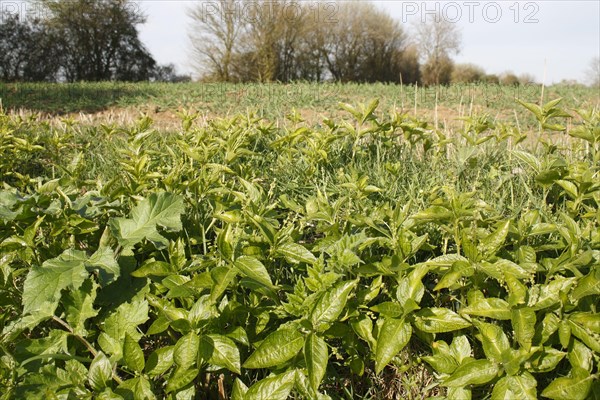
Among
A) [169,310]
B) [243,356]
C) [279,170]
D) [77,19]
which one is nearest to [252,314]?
[243,356]

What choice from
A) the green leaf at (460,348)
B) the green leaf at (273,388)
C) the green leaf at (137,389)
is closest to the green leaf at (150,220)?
the green leaf at (137,389)

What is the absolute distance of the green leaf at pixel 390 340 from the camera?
1.31 meters

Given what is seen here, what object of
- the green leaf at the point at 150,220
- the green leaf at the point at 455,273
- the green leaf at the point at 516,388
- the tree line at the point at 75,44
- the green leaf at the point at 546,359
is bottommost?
the green leaf at the point at 516,388

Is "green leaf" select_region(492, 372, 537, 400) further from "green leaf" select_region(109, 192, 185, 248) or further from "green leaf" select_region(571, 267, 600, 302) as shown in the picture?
"green leaf" select_region(109, 192, 185, 248)

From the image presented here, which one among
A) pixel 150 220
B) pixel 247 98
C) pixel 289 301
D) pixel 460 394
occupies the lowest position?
pixel 460 394

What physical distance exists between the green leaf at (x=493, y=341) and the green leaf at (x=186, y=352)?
0.79 meters

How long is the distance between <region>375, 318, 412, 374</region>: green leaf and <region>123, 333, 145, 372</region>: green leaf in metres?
0.66

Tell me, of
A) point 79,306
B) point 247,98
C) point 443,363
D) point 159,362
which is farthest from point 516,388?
point 247,98

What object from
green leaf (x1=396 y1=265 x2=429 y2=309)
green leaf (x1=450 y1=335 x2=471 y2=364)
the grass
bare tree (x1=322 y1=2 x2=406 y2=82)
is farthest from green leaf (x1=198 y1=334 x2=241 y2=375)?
bare tree (x1=322 y1=2 x2=406 y2=82)

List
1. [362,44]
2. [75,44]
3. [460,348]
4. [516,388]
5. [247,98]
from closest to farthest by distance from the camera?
[516,388] → [460,348] → [247,98] → [75,44] → [362,44]

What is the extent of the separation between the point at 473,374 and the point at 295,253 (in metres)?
0.59

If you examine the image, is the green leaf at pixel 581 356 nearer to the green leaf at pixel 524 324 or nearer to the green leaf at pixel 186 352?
the green leaf at pixel 524 324

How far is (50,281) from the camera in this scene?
1.35 m

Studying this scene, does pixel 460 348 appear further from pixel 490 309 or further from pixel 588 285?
pixel 588 285
